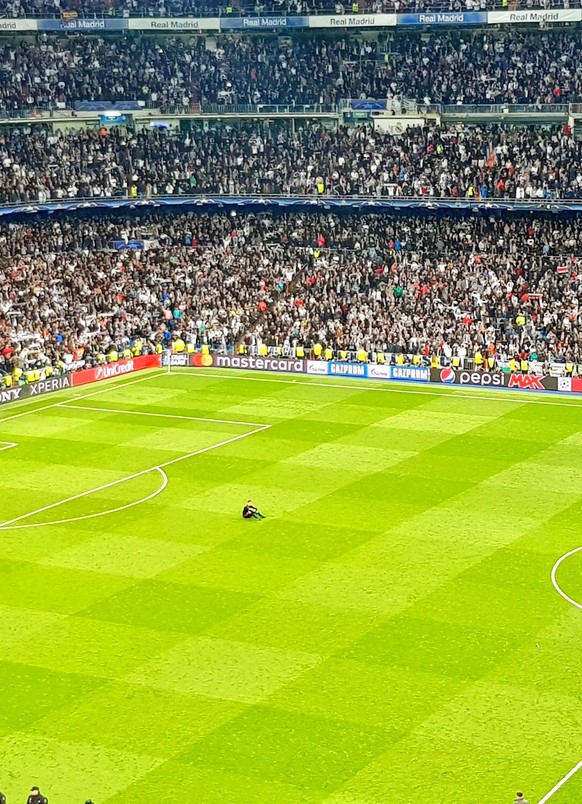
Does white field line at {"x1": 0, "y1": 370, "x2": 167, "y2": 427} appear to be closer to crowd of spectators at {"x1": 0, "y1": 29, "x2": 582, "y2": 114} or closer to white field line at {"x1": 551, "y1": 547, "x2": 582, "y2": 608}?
crowd of spectators at {"x1": 0, "y1": 29, "x2": 582, "y2": 114}

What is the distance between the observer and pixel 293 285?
7481 cm

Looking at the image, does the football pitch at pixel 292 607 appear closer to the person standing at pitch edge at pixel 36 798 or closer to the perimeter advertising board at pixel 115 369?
the person standing at pitch edge at pixel 36 798

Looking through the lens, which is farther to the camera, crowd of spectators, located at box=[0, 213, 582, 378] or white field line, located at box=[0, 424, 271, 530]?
crowd of spectators, located at box=[0, 213, 582, 378]

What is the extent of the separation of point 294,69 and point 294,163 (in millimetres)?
7399

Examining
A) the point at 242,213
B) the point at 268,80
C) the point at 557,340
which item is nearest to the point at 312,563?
the point at 557,340

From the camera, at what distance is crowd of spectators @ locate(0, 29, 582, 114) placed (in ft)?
253

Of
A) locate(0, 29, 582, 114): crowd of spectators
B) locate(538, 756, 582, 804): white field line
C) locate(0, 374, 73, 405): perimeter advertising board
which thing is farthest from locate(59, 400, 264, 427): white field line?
locate(538, 756, 582, 804): white field line

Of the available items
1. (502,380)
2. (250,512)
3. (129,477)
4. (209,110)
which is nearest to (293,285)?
(209,110)

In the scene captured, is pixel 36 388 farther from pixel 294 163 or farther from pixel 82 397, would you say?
pixel 294 163

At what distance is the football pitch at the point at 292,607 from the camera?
26.1 metres

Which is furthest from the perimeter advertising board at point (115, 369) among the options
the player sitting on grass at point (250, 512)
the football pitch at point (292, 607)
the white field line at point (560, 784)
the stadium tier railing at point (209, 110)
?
the white field line at point (560, 784)

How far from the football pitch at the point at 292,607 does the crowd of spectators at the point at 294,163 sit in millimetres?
20817

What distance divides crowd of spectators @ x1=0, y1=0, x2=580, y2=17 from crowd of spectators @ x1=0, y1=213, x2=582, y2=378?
12.9 meters

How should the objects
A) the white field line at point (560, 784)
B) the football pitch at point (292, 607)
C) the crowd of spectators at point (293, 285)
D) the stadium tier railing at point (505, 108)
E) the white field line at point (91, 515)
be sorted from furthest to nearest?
the stadium tier railing at point (505, 108)
the crowd of spectators at point (293, 285)
the white field line at point (91, 515)
the football pitch at point (292, 607)
the white field line at point (560, 784)
